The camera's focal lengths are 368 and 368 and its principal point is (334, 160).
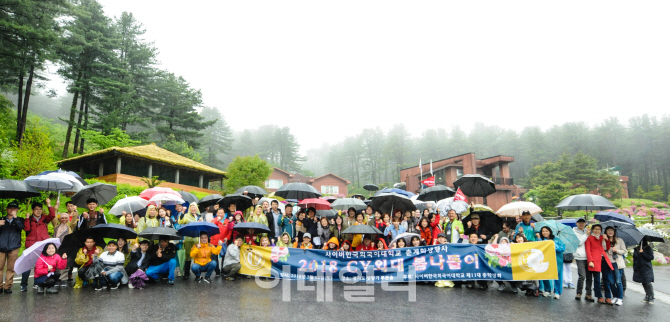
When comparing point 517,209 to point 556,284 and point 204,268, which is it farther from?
point 204,268

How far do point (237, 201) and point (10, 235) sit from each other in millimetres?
5816

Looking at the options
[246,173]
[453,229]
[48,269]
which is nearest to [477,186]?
[453,229]

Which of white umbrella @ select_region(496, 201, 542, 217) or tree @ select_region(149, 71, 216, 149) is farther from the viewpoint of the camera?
tree @ select_region(149, 71, 216, 149)

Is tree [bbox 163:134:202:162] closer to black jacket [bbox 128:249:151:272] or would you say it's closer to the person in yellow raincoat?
the person in yellow raincoat

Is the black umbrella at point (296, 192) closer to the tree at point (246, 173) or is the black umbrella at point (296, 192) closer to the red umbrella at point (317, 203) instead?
the red umbrella at point (317, 203)

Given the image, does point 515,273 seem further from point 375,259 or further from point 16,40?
point 16,40

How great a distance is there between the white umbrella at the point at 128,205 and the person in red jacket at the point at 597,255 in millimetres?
11914

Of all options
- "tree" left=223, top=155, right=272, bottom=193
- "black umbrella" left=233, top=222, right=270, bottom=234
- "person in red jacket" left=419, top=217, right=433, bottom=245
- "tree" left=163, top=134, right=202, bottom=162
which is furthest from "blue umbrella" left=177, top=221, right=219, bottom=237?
"tree" left=163, top=134, right=202, bottom=162

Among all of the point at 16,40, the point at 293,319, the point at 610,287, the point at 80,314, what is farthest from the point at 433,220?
the point at 16,40

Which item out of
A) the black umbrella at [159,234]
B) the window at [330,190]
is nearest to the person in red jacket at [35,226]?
the black umbrella at [159,234]

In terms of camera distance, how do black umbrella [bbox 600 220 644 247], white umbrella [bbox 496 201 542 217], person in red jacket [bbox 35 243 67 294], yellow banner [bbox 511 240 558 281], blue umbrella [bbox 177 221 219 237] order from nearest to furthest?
person in red jacket [bbox 35 243 67 294] < black umbrella [bbox 600 220 644 247] < yellow banner [bbox 511 240 558 281] < blue umbrella [bbox 177 221 219 237] < white umbrella [bbox 496 201 542 217]

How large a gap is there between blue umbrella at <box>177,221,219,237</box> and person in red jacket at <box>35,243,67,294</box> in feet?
8.41

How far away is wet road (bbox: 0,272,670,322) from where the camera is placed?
20.8 ft

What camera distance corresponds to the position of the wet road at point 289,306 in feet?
20.8
